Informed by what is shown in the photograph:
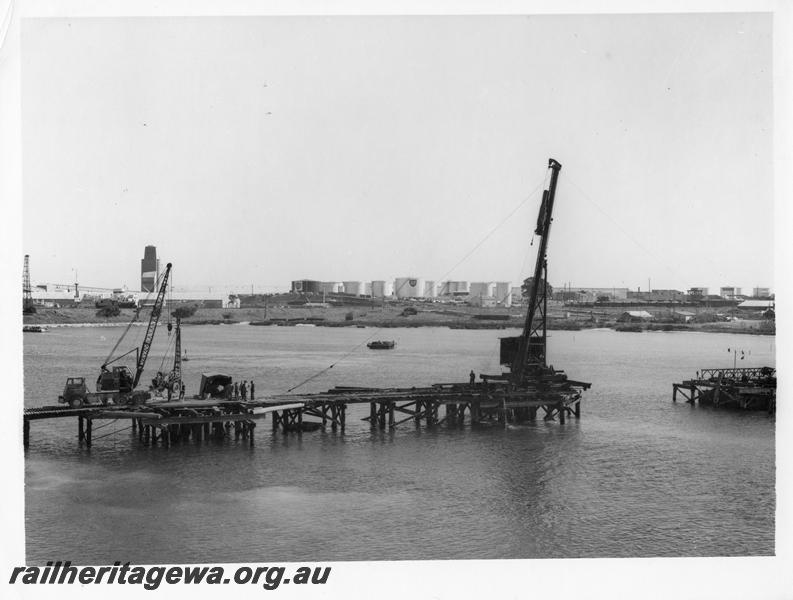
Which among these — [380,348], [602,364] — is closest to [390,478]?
[602,364]

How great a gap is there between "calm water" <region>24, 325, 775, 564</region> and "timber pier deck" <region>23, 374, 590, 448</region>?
87cm

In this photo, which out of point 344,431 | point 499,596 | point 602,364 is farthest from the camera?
point 602,364

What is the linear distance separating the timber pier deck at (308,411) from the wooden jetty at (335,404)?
0.13ft

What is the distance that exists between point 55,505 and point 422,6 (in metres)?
16.6

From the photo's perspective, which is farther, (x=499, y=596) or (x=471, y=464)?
(x=471, y=464)

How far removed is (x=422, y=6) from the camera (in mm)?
15492

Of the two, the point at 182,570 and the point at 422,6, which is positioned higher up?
the point at 422,6

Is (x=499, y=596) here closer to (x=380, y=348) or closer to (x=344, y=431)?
(x=344, y=431)

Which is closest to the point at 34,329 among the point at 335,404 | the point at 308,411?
the point at 308,411

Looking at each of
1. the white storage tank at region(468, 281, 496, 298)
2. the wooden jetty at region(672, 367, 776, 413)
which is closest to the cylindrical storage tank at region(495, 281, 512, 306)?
the white storage tank at region(468, 281, 496, 298)

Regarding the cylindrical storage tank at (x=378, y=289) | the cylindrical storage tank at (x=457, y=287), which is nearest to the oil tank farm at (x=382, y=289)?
the cylindrical storage tank at (x=378, y=289)

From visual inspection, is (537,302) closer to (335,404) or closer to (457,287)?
(335,404)

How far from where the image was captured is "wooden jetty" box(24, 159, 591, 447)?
2761 cm

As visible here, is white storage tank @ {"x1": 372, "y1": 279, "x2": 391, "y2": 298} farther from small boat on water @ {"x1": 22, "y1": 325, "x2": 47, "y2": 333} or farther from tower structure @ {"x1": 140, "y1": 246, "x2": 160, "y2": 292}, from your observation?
tower structure @ {"x1": 140, "y1": 246, "x2": 160, "y2": 292}
